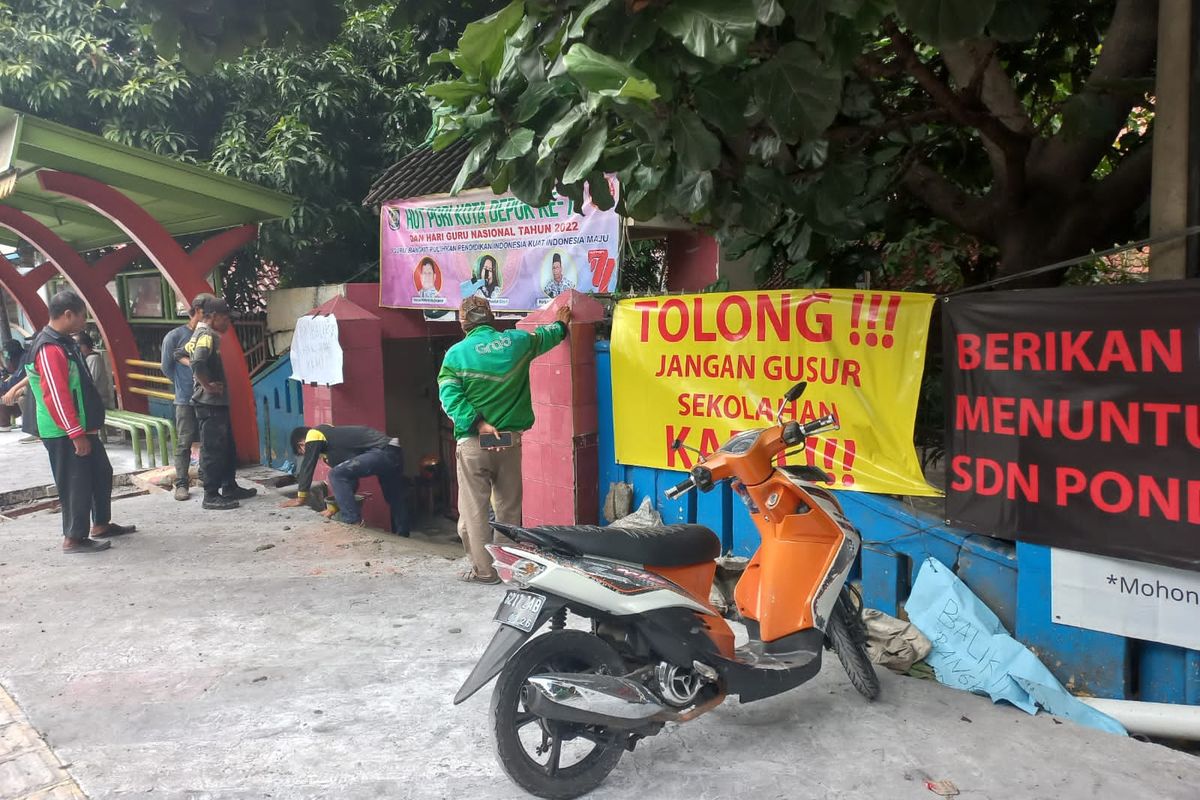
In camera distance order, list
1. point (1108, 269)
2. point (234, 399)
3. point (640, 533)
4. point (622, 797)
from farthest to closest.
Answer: point (234, 399)
point (1108, 269)
point (640, 533)
point (622, 797)

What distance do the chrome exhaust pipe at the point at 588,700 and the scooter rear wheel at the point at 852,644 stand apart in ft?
3.60

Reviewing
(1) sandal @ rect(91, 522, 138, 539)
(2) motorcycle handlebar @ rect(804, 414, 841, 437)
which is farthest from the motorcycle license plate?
(1) sandal @ rect(91, 522, 138, 539)

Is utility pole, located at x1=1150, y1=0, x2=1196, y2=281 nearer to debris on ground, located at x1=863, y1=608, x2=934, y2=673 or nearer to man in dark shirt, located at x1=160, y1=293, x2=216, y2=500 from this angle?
debris on ground, located at x1=863, y1=608, x2=934, y2=673

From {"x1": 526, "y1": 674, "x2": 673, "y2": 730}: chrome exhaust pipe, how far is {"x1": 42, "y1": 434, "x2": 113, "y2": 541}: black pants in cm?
480

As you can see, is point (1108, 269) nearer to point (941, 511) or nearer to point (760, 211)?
point (941, 511)

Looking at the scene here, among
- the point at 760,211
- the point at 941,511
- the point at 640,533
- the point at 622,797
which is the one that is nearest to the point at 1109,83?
the point at 760,211

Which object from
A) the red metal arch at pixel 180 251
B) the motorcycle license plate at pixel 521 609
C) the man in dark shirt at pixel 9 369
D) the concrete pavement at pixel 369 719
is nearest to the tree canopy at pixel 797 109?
the motorcycle license plate at pixel 521 609

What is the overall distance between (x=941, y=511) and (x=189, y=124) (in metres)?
11.0

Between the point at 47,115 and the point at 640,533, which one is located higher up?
the point at 47,115

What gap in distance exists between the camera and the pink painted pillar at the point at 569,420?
5.78 m

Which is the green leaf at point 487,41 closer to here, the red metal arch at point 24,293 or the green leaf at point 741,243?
the green leaf at point 741,243

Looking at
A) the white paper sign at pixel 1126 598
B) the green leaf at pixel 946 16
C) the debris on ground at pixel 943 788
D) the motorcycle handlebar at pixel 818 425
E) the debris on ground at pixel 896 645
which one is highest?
the green leaf at pixel 946 16

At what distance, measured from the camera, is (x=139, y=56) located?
11.8 m

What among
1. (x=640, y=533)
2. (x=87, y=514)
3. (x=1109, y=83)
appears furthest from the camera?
(x=87, y=514)
